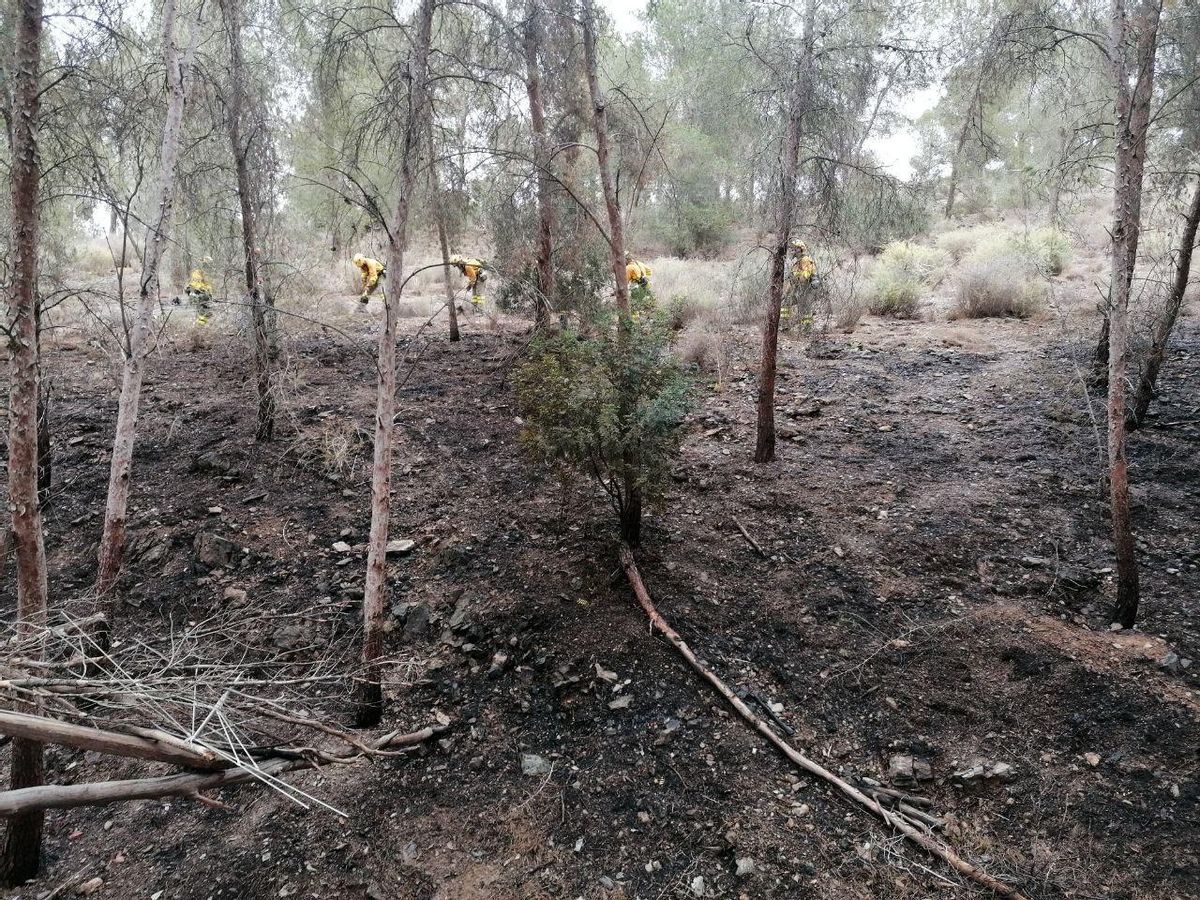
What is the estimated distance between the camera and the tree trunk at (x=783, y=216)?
21.7 feet

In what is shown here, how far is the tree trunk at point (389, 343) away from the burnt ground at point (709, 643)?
935 millimetres

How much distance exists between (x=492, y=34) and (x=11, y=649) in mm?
4668

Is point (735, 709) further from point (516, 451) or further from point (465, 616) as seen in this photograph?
point (516, 451)

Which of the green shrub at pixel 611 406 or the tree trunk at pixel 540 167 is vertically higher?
the tree trunk at pixel 540 167

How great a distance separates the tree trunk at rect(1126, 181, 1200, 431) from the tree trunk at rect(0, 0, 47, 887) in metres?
10.1

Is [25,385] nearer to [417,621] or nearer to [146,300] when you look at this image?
[146,300]

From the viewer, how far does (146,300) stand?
449 centimetres

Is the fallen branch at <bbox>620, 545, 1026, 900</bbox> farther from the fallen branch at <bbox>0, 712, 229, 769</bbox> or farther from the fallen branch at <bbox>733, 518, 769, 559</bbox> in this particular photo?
the fallen branch at <bbox>0, 712, 229, 769</bbox>

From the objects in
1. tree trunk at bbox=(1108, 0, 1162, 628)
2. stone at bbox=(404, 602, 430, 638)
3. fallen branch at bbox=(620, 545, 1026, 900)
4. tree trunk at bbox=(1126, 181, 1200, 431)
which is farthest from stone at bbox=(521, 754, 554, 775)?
tree trunk at bbox=(1126, 181, 1200, 431)

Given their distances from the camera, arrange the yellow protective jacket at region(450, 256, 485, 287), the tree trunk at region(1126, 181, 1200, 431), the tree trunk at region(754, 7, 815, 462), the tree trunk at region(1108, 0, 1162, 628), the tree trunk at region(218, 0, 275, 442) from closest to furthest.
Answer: the yellow protective jacket at region(450, 256, 485, 287)
the tree trunk at region(1108, 0, 1162, 628)
the tree trunk at region(218, 0, 275, 442)
the tree trunk at region(754, 7, 815, 462)
the tree trunk at region(1126, 181, 1200, 431)

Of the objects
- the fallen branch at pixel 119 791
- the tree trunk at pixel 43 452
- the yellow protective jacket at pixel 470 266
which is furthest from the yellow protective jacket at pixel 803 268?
the tree trunk at pixel 43 452

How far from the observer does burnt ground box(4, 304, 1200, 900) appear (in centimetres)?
405

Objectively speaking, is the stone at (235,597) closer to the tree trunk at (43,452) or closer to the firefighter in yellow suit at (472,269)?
the tree trunk at (43,452)

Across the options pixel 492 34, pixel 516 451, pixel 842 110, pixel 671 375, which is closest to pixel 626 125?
pixel 842 110
